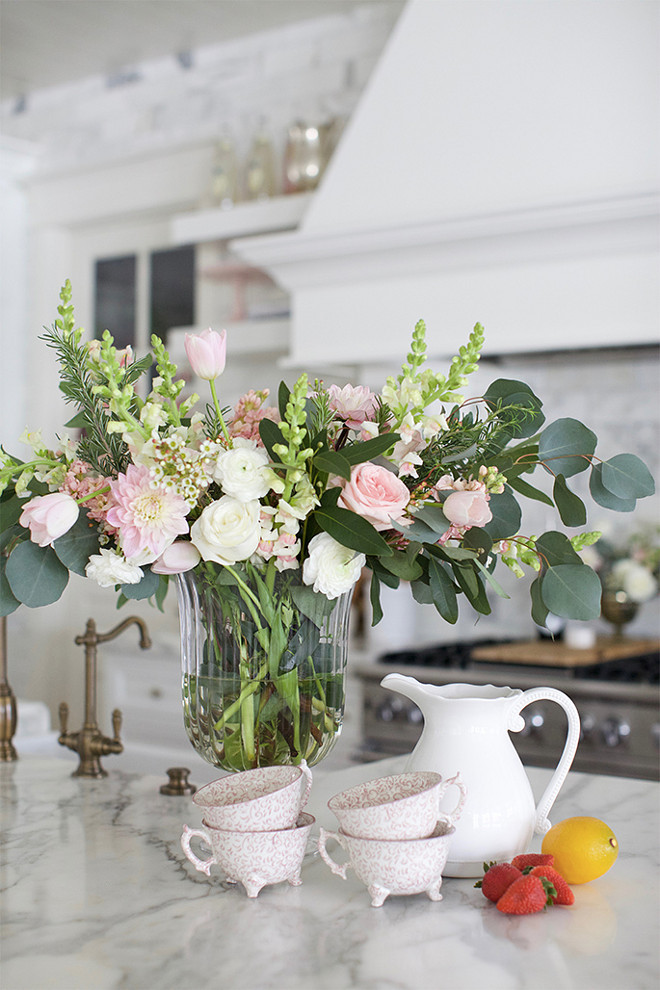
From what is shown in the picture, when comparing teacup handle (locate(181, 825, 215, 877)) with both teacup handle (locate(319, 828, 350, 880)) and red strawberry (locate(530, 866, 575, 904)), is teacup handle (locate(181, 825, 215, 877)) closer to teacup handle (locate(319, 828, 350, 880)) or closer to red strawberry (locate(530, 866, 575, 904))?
teacup handle (locate(319, 828, 350, 880))

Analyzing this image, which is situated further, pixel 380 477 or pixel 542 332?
pixel 542 332

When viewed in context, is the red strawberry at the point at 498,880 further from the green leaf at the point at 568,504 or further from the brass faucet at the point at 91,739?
the brass faucet at the point at 91,739

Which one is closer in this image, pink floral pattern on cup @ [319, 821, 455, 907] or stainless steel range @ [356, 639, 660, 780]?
pink floral pattern on cup @ [319, 821, 455, 907]

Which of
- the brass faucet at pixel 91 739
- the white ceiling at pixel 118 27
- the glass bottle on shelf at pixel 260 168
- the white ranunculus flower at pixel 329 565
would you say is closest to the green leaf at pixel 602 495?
the white ranunculus flower at pixel 329 565

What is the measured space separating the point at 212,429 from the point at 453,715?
36 centimetres

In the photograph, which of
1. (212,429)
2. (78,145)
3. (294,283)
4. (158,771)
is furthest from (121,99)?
(212,429)

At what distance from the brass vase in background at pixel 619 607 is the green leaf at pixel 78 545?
1.98m

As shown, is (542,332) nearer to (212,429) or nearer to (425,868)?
(212,429)

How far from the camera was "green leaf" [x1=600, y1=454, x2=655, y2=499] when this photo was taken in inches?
39.5

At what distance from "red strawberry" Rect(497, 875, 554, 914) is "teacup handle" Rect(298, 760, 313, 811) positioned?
20 centimetres

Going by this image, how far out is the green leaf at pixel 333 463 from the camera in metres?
0.91

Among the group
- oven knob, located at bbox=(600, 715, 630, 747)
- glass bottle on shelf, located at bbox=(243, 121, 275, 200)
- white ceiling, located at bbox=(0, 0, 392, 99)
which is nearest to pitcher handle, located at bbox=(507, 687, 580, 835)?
oven knob, located at bbox=(600, 715, 630, 747)

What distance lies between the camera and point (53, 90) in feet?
13.1

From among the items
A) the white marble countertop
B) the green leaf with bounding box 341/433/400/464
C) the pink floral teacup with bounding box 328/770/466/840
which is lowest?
the white marble countertop
